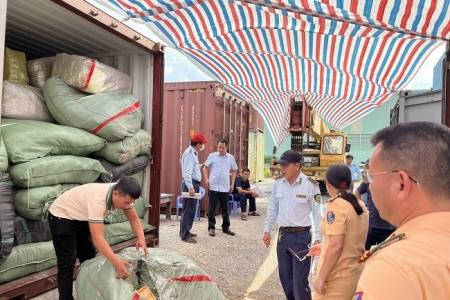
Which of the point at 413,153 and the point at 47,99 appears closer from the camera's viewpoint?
the point at 413,153

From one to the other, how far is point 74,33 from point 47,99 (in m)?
0.80

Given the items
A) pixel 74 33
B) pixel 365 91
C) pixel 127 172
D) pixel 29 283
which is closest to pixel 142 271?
pixel 29 283

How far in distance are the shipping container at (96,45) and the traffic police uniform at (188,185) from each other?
93 centimetres

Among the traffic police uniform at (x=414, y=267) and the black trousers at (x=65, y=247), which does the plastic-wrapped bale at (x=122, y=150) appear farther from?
the traffic police uniform at (x=414, y=267)

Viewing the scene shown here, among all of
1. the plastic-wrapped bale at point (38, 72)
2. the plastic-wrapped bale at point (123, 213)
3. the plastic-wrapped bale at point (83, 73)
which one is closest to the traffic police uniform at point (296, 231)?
the plastic-wrapped bale at point (123, 213)

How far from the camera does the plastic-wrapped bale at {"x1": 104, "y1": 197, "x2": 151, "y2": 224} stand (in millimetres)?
3863

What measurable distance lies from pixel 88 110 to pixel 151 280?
77.7 inches

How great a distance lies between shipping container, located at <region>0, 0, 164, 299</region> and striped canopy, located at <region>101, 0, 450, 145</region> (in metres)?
0.28

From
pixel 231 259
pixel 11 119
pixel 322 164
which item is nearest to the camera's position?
pixel 11 119

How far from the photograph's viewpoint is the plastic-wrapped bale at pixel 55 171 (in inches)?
116

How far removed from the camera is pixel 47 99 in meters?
3.73

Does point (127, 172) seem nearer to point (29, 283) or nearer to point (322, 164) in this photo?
point (29, 283)

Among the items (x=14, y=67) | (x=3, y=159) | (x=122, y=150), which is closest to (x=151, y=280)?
(x=3, y=159)

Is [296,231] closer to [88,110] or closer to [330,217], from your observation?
[330,217]
